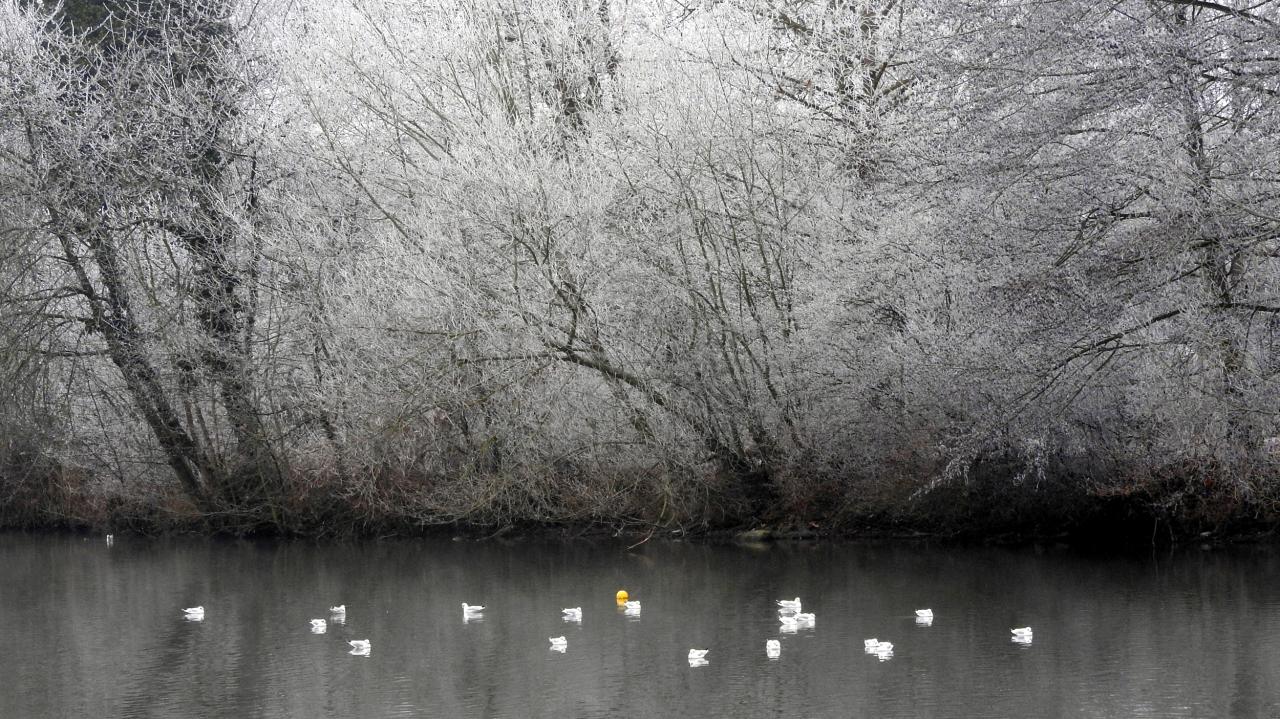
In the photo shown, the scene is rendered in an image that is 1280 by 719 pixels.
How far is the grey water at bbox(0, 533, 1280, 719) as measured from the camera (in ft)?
28.5

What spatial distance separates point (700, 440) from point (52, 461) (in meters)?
9.33

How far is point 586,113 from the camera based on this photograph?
57.7 ft

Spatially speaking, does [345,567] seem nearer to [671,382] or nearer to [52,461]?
[671,382]

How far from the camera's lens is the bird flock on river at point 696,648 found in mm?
9766

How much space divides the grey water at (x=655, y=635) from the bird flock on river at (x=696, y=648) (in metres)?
0.08

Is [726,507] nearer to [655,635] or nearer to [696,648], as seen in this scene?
[655,635]

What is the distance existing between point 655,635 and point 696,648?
690mm

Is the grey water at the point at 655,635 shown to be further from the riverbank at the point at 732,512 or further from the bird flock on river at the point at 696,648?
the riverbank at the point at 732,512

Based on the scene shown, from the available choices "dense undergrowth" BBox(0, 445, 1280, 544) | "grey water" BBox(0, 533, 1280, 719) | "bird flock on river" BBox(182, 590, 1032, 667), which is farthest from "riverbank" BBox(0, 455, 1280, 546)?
"bird flock on river" BBox(182, 590, 1032, 667)

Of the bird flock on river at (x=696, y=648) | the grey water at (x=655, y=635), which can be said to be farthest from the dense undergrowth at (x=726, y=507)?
the bird flock on river at (x=696, y=648)

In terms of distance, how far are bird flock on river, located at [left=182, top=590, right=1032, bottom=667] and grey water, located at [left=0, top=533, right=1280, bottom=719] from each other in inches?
3.2

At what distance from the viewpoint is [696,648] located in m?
10.3

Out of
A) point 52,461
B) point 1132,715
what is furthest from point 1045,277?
point 52,461

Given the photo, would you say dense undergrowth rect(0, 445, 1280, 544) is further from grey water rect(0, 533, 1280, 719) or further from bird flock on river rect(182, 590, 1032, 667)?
bird flock on river rect(182, 590, 1032, 667)
